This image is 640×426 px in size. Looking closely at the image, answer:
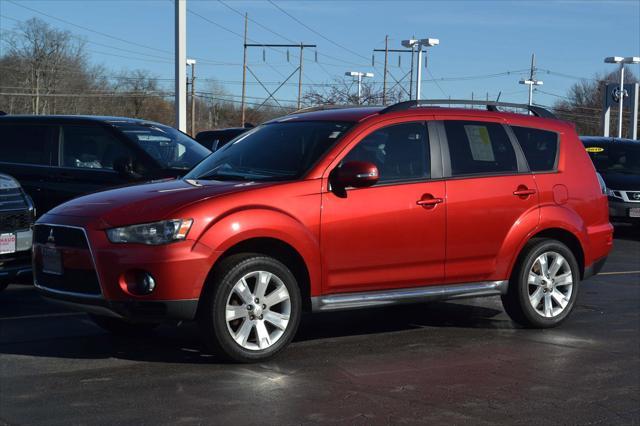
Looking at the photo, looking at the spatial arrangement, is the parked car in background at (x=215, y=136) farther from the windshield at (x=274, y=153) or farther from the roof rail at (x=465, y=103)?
the windshield at (x=274, y=153)

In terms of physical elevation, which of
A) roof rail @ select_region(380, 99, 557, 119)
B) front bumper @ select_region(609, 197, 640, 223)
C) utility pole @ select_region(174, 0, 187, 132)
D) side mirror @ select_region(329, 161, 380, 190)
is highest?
utility pole @ select_region(174, 0, 187, 132)

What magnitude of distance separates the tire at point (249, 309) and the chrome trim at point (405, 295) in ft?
1.07

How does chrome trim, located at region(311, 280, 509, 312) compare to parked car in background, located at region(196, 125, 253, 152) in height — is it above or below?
below

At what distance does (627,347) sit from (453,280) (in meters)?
1.50

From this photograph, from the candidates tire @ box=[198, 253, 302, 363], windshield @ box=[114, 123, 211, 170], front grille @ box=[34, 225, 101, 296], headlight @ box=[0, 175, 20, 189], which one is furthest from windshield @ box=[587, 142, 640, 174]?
front grille @ box=[34, 225, 101, 296]

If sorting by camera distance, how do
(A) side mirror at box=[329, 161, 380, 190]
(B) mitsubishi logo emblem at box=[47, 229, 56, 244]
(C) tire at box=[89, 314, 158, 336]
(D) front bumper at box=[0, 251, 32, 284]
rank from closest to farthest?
(B) mitsubishi logo emblem at box=[47, 229, 56, 244]
(A) side mirror at box=[329, 161, 380, 190]
(C) tire at box=[89, 314, 158, 336]
(D) front bumper at box=[0, 251, 32, 284]

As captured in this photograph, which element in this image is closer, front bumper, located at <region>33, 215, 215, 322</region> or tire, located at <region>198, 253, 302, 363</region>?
front bumper, located at <region>33, 215, 215, 322</region>

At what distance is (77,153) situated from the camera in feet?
36.2

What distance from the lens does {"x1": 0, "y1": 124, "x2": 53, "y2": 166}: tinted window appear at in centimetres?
1112

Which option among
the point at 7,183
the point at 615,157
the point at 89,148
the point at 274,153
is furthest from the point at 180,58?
the point at 274,153

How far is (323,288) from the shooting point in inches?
278

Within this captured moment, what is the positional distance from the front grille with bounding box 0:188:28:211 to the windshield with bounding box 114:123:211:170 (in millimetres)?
1961

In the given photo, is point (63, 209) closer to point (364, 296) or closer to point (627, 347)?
point (364, 296)

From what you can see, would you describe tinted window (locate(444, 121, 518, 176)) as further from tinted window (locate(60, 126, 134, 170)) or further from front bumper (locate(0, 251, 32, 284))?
tinted window (locate(60, 126, 134, 170))
